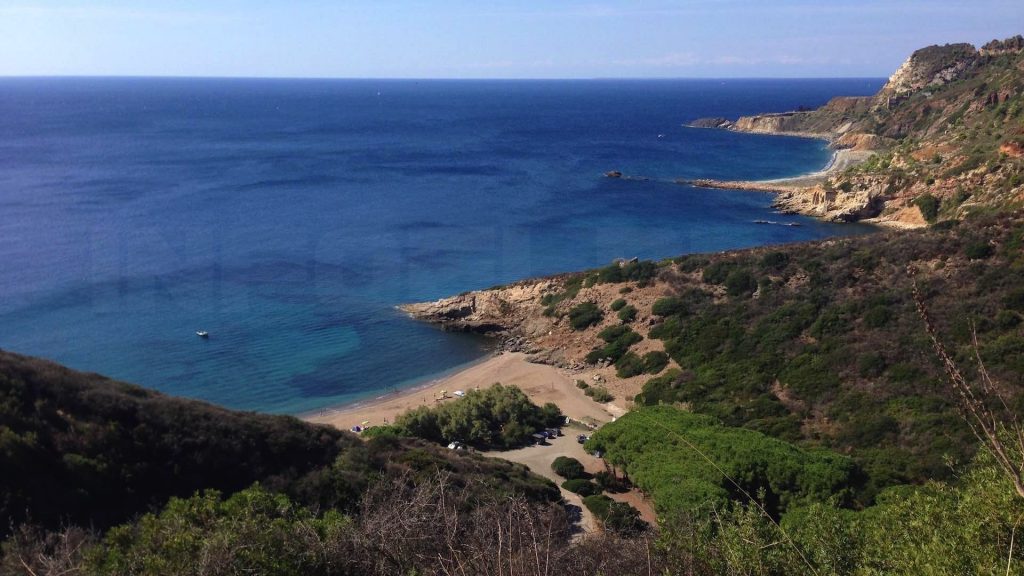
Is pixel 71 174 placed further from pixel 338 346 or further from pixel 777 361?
pixel 777 361

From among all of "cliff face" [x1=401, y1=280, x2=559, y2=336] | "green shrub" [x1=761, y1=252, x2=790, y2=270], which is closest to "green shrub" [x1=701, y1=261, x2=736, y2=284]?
"green shrub" [x1=761, y1=252, x2=790, y2=270]

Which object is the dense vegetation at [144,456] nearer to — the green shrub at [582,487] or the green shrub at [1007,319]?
the green shrub at [582,487]

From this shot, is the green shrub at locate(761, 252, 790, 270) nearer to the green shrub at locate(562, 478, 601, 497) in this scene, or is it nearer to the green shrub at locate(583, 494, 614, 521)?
the green shrub at locate(562, 478, 601, 497)

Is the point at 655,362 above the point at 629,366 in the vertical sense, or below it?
above

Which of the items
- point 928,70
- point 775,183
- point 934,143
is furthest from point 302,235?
point 928,70

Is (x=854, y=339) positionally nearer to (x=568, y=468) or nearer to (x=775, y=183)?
(x=568, y=468)
